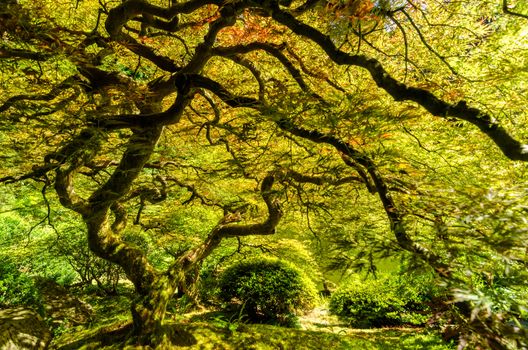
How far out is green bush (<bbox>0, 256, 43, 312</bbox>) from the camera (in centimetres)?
558

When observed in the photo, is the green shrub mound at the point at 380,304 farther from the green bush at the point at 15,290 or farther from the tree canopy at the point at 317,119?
the green bush at the point at 15,290

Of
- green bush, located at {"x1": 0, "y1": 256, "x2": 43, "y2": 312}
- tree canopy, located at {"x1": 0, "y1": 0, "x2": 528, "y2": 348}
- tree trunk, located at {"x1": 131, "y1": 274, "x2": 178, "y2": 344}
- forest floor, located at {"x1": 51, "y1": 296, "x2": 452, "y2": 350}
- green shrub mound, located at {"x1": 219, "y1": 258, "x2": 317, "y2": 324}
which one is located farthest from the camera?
green shrub mound, located at {"x1": 219, "y1": 258, "x2": 317, "y2": 324}

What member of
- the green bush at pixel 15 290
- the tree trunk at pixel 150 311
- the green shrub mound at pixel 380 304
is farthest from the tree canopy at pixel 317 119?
the green shrub mound at pixel 380 304

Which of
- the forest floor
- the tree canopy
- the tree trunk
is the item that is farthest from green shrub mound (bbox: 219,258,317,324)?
the tree trunk

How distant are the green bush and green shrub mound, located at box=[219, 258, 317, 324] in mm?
3326

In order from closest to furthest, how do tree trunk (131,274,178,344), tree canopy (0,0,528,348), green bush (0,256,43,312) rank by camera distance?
1. tree canopy (0,0,528,348)
2. tree trunk (131,274,178,344)
3. green bush (0,256,43,312)

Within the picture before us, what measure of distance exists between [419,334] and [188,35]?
584cm

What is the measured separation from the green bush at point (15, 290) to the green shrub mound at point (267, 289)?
3326 millimetres

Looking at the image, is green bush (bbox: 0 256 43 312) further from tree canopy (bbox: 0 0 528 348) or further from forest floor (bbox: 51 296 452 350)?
tree canopy (bbox: 0 0 528 348)

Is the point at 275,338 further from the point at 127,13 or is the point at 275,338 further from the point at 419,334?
the point at 127,13

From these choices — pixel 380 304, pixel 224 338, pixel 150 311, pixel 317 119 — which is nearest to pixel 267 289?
pixel 224 338

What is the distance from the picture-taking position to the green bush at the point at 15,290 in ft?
18.3

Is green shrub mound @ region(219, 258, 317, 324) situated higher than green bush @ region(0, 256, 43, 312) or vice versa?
green shrub mound @ region(219, 258, 317, 324)

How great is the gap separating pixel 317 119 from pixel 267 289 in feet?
14.9
